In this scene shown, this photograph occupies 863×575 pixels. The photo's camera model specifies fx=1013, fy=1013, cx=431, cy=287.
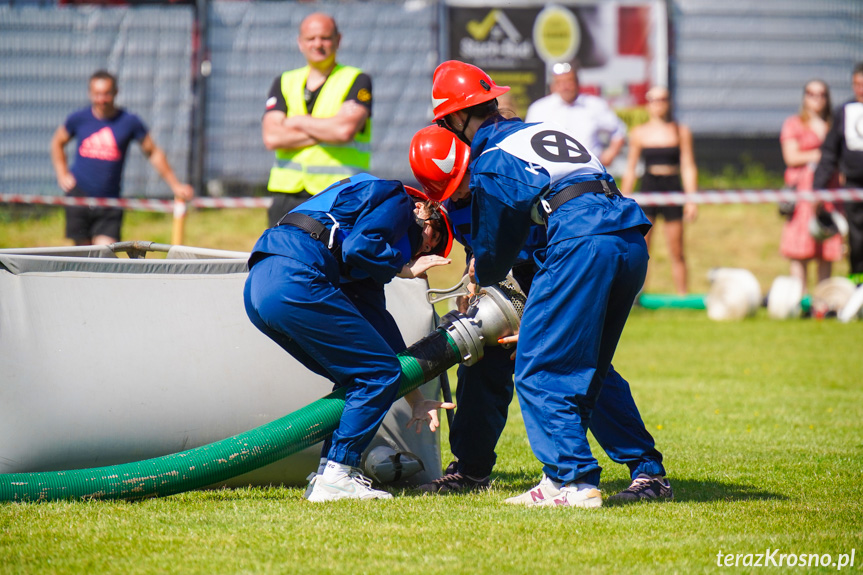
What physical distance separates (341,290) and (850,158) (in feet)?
26.0

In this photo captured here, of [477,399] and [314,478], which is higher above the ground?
[477,399]

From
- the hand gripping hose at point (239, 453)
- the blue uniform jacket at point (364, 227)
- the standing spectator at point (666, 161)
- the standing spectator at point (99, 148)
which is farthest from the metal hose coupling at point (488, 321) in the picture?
the standing spectator at point (666, 161)

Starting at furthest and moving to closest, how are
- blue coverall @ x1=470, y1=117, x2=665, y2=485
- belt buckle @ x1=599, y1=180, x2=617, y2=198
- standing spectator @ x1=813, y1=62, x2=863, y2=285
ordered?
1. standing spectator @ x1=813, y1=62, x2=863, y2=285
2. belt buckle @ x1=599, y1=180, x2=617, y2=198
3. blue coverall @ x1=470, y1=117, x2=665, y2=485

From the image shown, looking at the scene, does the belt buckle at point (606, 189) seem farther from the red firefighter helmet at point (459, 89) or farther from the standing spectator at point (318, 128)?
the standing spectator at point (318, 128)

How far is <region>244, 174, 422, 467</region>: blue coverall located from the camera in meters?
4.02

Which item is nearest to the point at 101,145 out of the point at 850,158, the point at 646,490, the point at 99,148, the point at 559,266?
the point at 99,148

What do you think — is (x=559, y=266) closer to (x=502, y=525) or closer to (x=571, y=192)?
(x=571, y=192)

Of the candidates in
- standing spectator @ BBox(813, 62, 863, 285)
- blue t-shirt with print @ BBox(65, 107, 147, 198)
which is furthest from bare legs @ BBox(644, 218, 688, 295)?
blue t-shirt with print @ BBox(65, 107, 147, 198)

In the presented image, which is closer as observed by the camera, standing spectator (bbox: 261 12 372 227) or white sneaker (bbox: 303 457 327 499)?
white sneaker (bbox: 303 457 327 499)

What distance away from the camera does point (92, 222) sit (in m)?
9.19

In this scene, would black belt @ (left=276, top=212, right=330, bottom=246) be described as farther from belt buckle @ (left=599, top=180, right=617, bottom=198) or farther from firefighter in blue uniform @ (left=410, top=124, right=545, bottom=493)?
belt buckle @ (left=599, top=180, right=617, bottom=198)

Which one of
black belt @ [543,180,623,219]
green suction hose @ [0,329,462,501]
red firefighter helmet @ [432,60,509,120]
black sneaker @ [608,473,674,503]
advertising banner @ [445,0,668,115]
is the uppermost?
advertising banner @ [445,0,668,115]

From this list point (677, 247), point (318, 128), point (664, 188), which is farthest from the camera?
point (664, 188)

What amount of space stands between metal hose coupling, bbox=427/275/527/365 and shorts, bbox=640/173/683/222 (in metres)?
7.33
